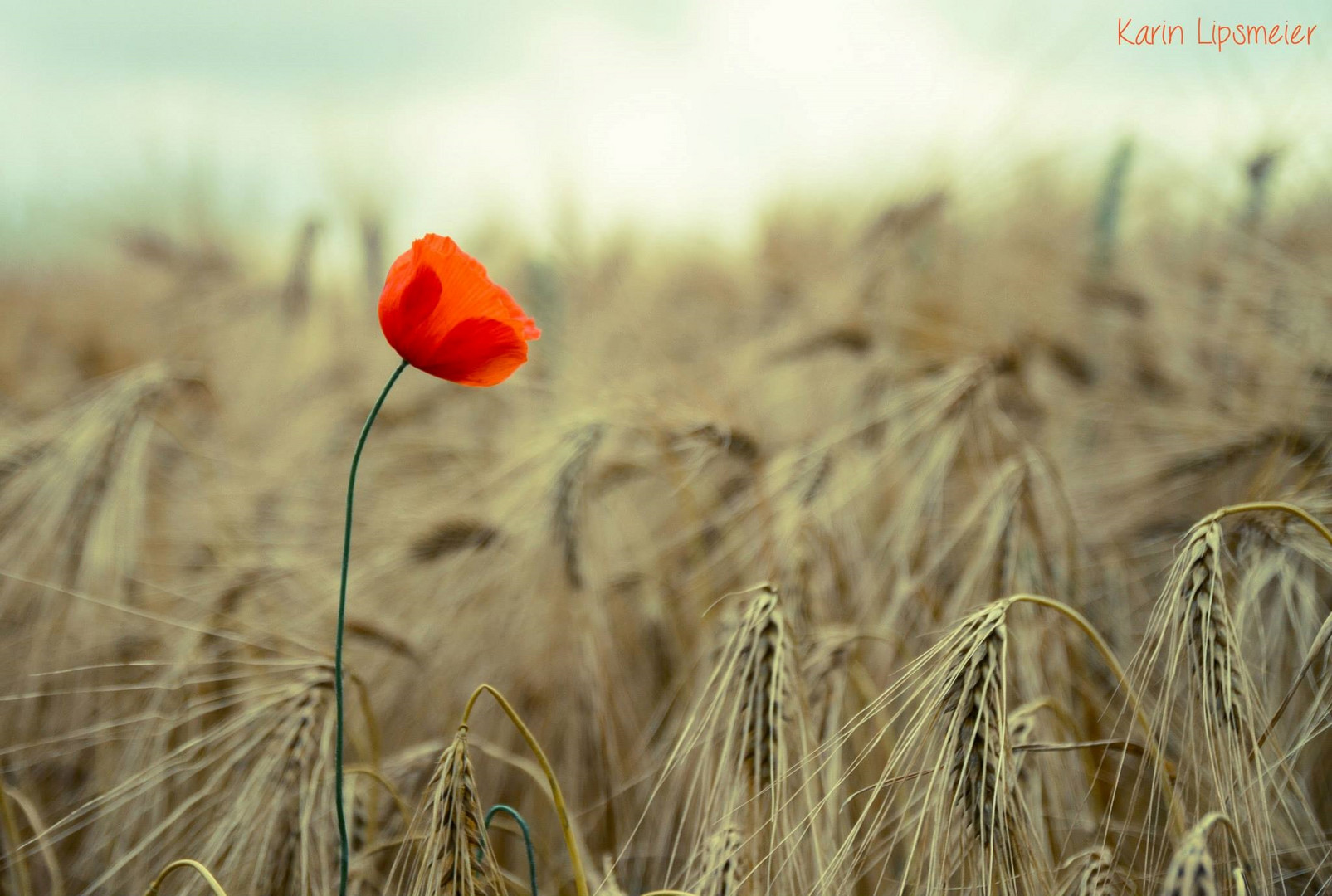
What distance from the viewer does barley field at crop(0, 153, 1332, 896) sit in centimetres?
50

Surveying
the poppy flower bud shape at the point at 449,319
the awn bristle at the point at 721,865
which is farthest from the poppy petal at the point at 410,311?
the awn bristle at the point at 721,865

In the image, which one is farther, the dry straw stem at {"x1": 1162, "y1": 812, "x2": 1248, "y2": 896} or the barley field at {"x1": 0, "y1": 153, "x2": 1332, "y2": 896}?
the barley field at {"x1": 0, "y1": 153, "x2": 1332, "y2": 896}

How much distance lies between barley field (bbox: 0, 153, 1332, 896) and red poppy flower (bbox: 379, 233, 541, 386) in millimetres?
172

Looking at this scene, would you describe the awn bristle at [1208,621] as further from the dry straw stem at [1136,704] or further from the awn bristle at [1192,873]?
the awn bristle at [1192,873]

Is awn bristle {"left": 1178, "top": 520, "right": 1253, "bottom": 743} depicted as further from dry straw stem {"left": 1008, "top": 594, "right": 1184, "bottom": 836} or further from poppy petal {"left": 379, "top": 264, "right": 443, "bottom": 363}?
poppy petal {"left": 379, "top": 264, "right": 443, "bottom": 363}

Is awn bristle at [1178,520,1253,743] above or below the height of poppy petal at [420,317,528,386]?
below

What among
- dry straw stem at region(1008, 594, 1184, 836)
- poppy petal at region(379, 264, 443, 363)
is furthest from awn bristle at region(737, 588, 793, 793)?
poppy petal at region(379, 264, 443, 363)

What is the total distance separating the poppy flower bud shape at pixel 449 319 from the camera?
1.40ft

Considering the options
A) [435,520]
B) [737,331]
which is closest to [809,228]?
[737,331]

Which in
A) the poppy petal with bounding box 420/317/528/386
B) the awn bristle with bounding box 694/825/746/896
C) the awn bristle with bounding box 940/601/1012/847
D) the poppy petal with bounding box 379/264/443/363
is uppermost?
the poppy petal with bounding box 379/264/443/363

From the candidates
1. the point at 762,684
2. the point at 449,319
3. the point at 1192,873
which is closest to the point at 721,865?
the point at 762,684

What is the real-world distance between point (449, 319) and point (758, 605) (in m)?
0.26

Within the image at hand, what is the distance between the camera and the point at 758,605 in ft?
1.76

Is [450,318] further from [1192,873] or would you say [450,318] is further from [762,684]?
[1192,873]
